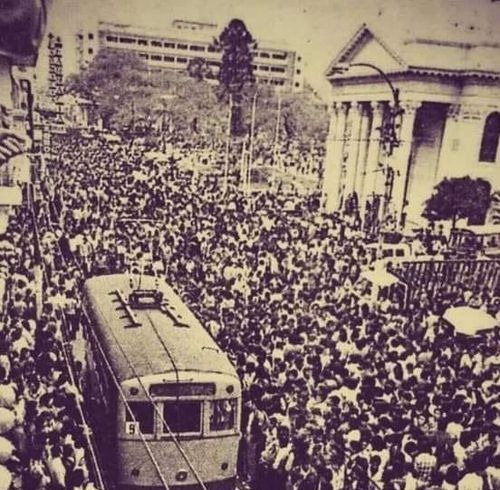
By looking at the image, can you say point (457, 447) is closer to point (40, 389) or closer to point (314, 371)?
point (314, 371)

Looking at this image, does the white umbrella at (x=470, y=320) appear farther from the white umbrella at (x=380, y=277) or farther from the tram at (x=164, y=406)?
the tram at (x=164, y=406)

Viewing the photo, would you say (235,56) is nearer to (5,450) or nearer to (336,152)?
(336,152)

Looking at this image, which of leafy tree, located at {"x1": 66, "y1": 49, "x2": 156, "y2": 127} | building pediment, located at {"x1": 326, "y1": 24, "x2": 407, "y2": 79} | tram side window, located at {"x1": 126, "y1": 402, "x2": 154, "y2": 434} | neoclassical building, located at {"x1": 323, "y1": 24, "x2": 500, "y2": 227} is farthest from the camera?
neoclassical building, located at {"x1": 323, "y1": 24, "x2": 500, "y2": 227}

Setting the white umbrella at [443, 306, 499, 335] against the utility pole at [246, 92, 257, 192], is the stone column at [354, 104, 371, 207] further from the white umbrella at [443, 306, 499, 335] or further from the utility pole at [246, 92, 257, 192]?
the white umbrella at [443, 306, 499, 335]

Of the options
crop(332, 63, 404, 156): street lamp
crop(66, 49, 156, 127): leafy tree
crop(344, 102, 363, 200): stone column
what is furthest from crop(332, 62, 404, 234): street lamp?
crop(66, 49, 156, 127): leafy tree

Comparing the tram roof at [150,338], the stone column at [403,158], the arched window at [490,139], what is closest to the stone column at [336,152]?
the stone column at [403,158]
